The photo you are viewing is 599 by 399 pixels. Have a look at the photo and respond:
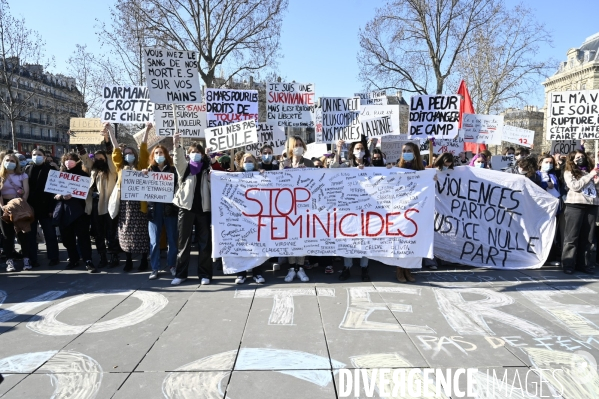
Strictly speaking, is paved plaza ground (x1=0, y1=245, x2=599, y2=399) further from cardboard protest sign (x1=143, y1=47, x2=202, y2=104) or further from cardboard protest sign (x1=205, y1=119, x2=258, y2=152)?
cardboard protest sign (x1=143, y1=47, x2=202, y2=104)

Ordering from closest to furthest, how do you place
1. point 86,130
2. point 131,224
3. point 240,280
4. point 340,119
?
point 240,280, point 131,224, point 340,119, point 86,130


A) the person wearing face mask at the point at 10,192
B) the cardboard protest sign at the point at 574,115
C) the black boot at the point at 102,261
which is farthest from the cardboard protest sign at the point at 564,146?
the person wearing face mask at the point at 10,192

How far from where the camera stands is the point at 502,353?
3.49 metres

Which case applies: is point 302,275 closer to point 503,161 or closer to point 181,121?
point 181,121

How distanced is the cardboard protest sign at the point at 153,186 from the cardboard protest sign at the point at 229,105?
7.86 feet

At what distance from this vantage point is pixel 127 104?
739 cm

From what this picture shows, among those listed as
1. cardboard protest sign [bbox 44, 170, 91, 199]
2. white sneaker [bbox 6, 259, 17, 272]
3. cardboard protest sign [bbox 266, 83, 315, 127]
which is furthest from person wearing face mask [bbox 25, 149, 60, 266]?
cardboard protest sign [bbox 266, 83, 315, 127]

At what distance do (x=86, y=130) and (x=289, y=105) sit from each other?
4.67 meters

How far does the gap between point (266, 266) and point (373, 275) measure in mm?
1678

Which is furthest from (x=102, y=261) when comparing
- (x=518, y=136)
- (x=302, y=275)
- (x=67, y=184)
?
(x=518, y=136)

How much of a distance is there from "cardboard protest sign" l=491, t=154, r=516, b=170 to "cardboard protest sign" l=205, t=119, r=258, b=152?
757 centimetres

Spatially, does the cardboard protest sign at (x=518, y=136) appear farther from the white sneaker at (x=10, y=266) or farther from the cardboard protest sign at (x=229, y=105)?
the white sneaker at (x=10, y=266)

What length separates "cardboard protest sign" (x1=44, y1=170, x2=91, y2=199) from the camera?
640 cm

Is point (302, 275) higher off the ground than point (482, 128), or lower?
lower
